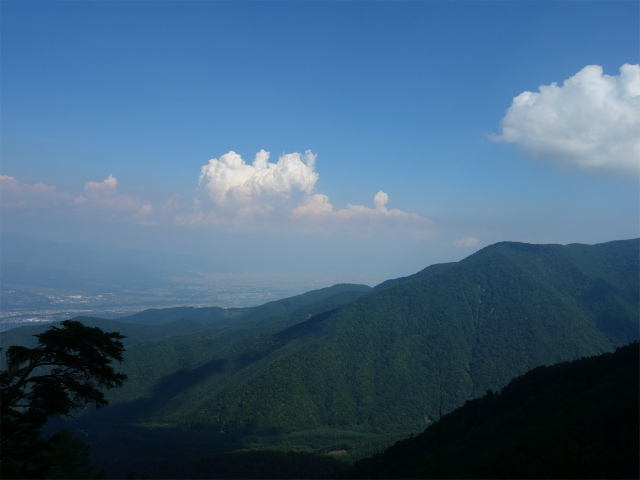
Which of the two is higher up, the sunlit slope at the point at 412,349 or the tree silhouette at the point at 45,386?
the tree silhouette at the point at 45,386

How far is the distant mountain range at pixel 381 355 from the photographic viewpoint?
12694cm

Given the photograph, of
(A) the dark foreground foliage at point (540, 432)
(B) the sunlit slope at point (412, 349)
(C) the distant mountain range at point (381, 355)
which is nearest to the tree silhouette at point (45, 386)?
(A) the dark foreground foliage at point (540, 432)

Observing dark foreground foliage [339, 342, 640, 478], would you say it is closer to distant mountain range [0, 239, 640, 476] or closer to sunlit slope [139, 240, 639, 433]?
distant mountain range [0, 239, 640, 476]

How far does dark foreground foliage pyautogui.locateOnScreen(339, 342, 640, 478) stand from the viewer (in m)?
27.1

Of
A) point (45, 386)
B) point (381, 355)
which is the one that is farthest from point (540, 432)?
point (381, 355)

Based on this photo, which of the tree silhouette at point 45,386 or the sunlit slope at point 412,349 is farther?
the sunlit slope at point 412,349

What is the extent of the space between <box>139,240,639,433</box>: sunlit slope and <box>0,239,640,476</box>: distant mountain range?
498 mm

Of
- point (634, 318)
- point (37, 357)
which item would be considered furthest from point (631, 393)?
point (634, 318)

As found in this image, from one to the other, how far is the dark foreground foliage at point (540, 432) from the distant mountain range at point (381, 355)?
53.8 meters

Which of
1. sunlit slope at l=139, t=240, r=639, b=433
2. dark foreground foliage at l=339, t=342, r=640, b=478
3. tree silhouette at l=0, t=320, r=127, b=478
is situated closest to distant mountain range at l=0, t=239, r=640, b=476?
sunlit slope at l=139, t=240, r=639, b=433

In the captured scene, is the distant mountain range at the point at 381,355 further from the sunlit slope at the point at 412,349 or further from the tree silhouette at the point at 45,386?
the tree silhouette at the point at 45,386

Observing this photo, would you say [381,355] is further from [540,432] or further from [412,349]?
[540,432]

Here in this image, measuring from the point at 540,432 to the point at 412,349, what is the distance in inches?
5287

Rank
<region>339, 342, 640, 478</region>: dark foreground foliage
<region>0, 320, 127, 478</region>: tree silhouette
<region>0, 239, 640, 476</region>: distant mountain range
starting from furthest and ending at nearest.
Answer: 1. <region>0, 239, 640, 476</region>: distant mountain range
2. <region>339, 342, 640, 478</region>: dark foreground foliage
3. <region>0, 320, 127, 478</region>: tree silhouette
